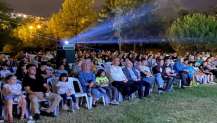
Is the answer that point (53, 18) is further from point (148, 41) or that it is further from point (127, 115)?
point (127, 115)

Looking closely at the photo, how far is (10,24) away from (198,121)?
24027 mm

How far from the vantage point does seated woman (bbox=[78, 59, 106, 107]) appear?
10.3 meters

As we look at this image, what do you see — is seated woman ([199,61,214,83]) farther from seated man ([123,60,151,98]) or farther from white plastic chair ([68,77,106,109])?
white plastic chair ([68,77,106,109])

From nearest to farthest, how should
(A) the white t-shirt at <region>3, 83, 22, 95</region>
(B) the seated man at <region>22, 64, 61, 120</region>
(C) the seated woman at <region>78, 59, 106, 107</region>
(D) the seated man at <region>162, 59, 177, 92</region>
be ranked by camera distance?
(A) the white t-shirt at <region>3, 83, 22, 95</region> → (B) the seated man at <region>22, 64, 61, 120</region> → (C) the seated woman at <region>78, 59, 106, 107</region> → (D) the seated man at <region>162, 59, 177, 92</region>

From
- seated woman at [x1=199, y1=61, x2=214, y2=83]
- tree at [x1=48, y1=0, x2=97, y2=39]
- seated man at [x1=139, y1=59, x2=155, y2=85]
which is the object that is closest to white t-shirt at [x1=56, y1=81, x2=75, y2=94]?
seated man at [x1=139, y1=59, x2=155, y2=85]

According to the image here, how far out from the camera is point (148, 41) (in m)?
48.2

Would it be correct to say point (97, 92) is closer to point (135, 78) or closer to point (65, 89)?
point (65, 89)

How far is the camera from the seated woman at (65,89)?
950 centimetres

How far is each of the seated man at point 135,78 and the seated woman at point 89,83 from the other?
1.46m

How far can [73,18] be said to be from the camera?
4372cm

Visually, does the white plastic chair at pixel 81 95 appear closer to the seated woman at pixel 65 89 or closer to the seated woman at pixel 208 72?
the seated woman at pixel 65 89

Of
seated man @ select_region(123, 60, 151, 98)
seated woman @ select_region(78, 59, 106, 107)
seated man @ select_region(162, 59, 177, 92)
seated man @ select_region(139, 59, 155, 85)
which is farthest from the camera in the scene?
seated man @ select_region(162, 59, 177, 92)

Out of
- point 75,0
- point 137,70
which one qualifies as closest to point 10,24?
point 75,0

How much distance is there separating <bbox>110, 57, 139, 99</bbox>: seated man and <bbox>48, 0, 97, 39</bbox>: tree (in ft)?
106
